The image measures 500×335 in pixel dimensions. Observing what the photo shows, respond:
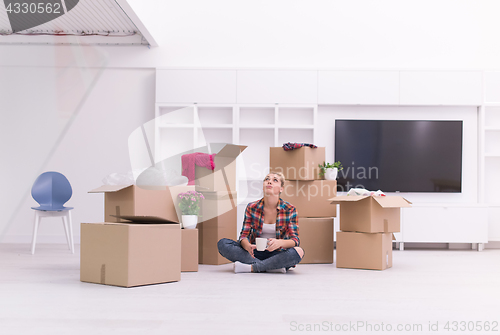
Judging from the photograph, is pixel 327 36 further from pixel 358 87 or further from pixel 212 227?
pixel 212 227

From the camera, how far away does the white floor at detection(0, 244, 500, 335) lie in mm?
1707

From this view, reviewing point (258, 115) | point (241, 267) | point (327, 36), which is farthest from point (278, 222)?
point (327, 36)

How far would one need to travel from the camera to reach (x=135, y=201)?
2.90 meters

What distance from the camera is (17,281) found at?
258 cm

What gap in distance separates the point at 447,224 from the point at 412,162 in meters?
0.71

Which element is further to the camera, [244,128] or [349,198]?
[244,128]

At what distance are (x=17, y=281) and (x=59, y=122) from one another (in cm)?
118

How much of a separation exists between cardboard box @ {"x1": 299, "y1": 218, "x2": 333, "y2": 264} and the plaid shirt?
1.46 ft

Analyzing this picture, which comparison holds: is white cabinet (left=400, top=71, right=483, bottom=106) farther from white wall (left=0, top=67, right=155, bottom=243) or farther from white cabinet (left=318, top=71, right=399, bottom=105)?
white wall (left=0, top=67, right=155, bottom=243)

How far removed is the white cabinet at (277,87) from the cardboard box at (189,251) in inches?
81.9

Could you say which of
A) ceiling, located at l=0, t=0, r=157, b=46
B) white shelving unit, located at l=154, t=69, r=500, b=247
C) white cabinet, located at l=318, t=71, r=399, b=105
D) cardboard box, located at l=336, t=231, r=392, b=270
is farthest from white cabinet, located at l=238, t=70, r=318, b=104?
cardboard box, located at l=336, t=231, r=392, b=270

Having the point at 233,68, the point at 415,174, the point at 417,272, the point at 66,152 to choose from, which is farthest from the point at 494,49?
the point at 66,152

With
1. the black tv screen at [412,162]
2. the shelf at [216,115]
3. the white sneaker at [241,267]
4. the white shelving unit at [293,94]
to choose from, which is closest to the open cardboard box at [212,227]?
the white sneaker at [241,267]

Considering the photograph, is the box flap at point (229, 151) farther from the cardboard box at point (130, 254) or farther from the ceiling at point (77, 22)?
the ceiling at point (77, 22)
